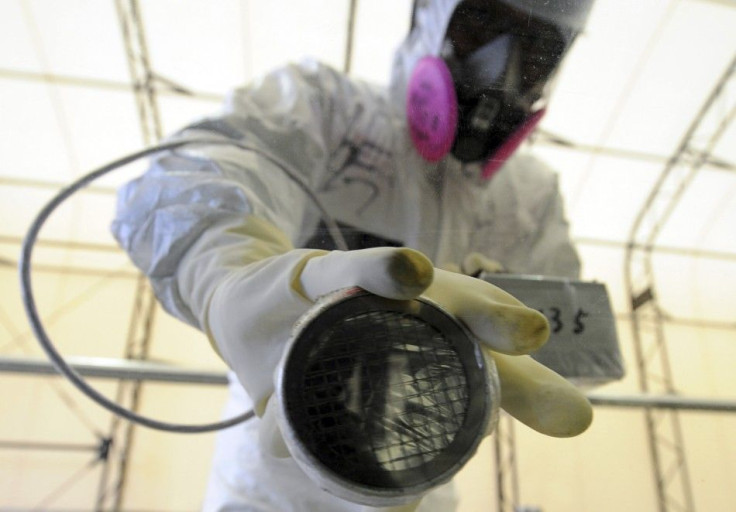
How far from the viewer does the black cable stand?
435 mm

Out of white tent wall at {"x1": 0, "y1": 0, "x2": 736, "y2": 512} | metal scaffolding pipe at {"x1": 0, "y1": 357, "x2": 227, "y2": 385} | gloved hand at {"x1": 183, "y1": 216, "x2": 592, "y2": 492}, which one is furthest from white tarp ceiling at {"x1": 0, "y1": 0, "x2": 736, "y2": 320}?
metal scaffolding pipe at {"x1": 0, "y1": 357, "x2": 227, "y2": 385}

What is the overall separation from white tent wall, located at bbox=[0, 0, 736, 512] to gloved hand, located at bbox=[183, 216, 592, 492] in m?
0.04

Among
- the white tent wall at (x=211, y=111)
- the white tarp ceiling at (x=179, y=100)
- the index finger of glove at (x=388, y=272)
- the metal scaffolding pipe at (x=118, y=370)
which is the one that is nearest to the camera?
the index finger of glove at (x=388, y=272)

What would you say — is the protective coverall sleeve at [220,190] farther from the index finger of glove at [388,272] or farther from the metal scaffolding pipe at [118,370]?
the metal scaffolding pipe at [118,370]

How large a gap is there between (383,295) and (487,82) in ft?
0.49

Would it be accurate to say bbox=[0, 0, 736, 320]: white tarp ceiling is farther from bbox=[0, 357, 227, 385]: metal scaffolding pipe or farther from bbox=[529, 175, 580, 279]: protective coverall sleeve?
bbox=[0, 357, 227, 385]: metal scaffolding pipe

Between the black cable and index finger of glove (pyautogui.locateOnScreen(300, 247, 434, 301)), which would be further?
the black cable

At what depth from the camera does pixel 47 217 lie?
1.55 ft

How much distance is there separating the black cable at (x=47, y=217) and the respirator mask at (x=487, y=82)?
0.10 meters

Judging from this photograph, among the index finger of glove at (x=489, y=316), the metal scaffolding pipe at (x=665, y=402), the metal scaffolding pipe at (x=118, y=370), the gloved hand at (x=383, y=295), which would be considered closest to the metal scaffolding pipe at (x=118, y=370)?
the metal scaffolding pipe at (x=118, y=370)

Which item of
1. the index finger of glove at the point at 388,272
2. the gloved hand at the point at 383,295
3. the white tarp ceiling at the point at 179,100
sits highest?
the index finger of glove at the point at 388,272

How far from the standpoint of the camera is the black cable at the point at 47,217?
1.43 ft

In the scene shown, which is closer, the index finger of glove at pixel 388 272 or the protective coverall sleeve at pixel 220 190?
the index finger of glove at pixel 388 272

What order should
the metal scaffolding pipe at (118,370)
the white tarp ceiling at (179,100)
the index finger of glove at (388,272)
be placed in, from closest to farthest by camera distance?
the index finger of glove at (388,272) < the white tarp ceiling at (179,100) < the metal scaffolding pipe at (118,370)
